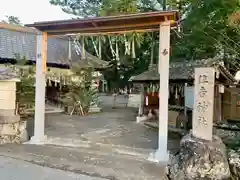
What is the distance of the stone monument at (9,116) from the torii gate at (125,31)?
0.45 meters

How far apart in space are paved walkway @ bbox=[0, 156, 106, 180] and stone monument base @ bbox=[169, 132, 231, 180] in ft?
4.95

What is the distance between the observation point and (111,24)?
7324 mm

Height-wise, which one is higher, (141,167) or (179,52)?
(179,52)

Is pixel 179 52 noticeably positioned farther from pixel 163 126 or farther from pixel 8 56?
pixel 163 126

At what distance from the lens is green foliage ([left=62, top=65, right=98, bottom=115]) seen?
16.5 meters

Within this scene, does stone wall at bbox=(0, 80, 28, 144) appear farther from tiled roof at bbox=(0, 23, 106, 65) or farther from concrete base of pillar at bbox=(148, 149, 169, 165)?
tiled roof at bbox=(0, 23, 106, 65)

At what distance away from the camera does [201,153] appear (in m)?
4.95

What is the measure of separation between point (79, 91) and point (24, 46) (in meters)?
3.99

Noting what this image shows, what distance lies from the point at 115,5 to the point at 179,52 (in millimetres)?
4444

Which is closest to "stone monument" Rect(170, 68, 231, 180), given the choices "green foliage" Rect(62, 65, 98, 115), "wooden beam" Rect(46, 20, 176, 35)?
"wooden beam" Rect(46, 20, 176, 35)

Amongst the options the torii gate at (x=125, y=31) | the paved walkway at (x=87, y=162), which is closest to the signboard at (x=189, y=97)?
the torii gate at (x=125, y=31)

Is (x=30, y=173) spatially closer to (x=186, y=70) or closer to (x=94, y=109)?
(x=186, y=70)

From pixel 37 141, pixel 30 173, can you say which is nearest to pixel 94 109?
pixel 37 141

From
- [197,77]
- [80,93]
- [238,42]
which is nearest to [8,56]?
[80,93]
